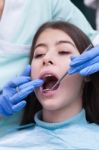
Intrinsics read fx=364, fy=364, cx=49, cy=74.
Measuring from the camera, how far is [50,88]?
4.60 feet

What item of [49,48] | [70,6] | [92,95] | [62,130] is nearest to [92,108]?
[92,95]

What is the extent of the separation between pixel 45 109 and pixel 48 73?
0.55ft

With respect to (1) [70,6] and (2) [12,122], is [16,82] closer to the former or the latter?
(2) [12,122]

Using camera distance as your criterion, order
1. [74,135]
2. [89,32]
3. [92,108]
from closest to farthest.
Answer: [74,135] → [92,108] → [89,32]

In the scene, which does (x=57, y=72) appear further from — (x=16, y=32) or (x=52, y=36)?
(x=16, y=32)

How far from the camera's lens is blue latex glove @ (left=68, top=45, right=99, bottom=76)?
130cm

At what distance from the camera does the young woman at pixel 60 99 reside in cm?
133

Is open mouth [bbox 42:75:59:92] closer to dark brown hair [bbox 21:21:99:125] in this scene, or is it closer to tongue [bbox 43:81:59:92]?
tongue [bbox 43:81:59:92]

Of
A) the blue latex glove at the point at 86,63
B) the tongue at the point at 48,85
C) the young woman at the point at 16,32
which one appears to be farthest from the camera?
the young woman at the point at 16,32

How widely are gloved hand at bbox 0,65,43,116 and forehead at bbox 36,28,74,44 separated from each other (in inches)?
5.0

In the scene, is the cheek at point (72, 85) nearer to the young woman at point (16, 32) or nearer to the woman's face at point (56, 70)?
the woman's face at point (56, 70)

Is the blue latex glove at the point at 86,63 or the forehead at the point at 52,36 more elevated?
the forehead at the point at 52,36

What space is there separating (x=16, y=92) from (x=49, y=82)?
138 millimetres

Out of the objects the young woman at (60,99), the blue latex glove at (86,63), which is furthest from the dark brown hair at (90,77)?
the blue latex glove at (86,63)
